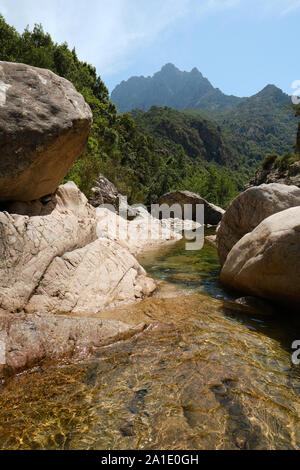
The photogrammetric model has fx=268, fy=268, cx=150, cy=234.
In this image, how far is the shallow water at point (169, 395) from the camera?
9.02ft

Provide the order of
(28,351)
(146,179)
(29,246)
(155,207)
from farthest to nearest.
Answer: (146,179)
(155,207)
(29,246)
(28,351)

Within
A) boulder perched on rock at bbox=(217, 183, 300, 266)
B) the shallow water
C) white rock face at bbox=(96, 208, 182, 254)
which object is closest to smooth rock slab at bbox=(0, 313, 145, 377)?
the shallow water

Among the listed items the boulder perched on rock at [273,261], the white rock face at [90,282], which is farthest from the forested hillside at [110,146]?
the boulder perched on rock at [273,261]

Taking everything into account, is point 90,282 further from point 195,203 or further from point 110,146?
point 110,146

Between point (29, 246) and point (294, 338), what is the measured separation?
17.9ft

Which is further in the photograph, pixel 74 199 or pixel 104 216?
pixel 104 216

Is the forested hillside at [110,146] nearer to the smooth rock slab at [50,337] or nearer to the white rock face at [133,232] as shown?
the white rock face at [133,232]

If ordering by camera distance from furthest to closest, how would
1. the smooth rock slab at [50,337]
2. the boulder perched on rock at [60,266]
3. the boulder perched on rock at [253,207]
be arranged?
the boulder perched on rock at [253,207] → the boulder perched on rock at [60,266] → the smooth rock slab at [50,337]

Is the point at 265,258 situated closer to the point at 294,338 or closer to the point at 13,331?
the point at 294,338

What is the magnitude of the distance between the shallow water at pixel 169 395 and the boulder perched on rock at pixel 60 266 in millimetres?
1578

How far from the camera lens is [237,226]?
349 inches

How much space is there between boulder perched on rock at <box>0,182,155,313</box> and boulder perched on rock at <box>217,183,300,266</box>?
11.2 feet
